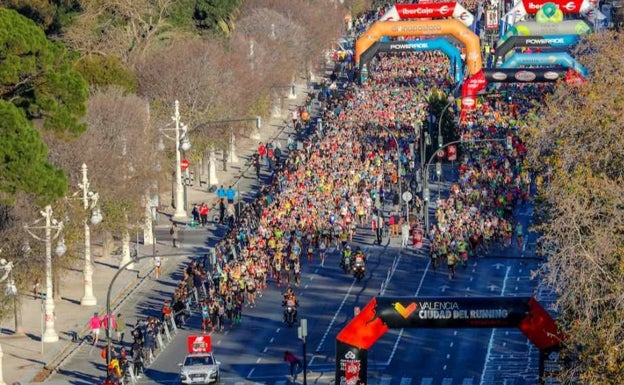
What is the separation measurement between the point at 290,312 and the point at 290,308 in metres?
0.15

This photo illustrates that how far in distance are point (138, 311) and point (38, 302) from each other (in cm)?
425

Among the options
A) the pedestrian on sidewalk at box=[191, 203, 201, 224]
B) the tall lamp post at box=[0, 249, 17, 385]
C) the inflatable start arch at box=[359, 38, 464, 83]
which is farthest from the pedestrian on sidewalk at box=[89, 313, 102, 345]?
the inflatable start arch at box=[359, 38, 464, 83]

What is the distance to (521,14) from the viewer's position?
144 m

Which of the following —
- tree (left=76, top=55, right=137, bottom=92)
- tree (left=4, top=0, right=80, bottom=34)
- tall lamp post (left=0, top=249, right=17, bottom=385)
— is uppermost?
tree (left=4, top=0, right=80, bottom=34)

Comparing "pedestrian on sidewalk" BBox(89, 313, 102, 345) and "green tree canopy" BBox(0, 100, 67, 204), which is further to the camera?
"green tree canopy" BBox(0, 100, 67, 204)

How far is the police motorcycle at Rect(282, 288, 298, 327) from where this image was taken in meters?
76.1

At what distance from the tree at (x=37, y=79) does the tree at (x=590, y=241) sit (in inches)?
902

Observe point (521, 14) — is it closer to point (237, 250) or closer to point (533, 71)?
point (533, 71)

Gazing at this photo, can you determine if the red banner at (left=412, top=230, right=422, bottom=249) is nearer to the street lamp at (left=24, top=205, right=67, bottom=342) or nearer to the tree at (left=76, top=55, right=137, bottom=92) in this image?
the street lamp at (left=24, top=205, right=67, bottom=342)

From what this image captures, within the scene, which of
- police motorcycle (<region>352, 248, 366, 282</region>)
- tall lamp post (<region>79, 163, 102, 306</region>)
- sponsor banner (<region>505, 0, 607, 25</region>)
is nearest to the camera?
tall lamp post (<region>79, 163, 102, 306</region>)

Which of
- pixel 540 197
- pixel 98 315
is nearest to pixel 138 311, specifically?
pixel 98 315

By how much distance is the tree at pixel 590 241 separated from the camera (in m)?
51.9

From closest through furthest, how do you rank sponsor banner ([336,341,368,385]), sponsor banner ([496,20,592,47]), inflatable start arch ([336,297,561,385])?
inflatable start arch ([336,297,561,385]) → sponsor banner ([336,341,368,385]) → sponsor banner ([496,20,592,47])

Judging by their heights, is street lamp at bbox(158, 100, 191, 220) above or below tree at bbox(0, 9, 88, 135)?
below
